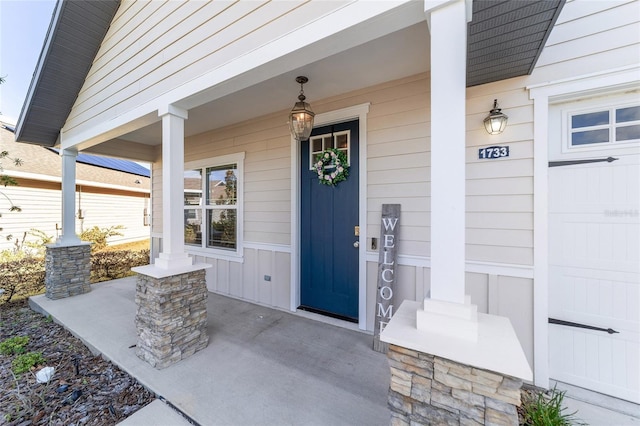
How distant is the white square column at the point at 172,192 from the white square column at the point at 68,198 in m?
3.24

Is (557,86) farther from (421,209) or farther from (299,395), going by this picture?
(299,395)

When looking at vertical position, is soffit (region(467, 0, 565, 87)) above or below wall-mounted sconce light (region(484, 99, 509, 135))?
above

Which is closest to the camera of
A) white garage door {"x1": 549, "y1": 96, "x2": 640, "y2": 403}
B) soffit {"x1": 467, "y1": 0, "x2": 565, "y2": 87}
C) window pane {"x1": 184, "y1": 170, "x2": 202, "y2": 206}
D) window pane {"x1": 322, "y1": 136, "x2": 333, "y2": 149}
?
soffit {"x1": 467, "y1": 0, "x2": 565, "y2": 87}

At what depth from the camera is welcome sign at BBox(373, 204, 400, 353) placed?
2.62 m

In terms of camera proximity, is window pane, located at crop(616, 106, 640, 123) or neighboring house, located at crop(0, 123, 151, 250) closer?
window pane, located at crop(616, 106, 640, 123)

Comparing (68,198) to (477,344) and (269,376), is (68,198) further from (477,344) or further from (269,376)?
(477,344)

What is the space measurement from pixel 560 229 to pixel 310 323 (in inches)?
105

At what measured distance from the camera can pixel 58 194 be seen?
7902 millimetres

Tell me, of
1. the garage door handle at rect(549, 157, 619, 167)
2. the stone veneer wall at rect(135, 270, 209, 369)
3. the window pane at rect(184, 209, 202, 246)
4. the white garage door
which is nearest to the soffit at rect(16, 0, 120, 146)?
the window pane at rect(184, 209, 202, 246)

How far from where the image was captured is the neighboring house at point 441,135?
1.51 metres

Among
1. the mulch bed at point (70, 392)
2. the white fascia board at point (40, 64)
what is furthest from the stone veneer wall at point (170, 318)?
the white fascia board at point (40, 64)

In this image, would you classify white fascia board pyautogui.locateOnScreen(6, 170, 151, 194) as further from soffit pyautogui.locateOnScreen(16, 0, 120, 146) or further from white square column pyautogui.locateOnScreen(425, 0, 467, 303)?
white square column pyautogui.locateOnScreen(425, 0, 467, 303)

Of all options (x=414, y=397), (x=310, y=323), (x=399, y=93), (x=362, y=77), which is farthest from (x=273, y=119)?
(x=414, y=397)

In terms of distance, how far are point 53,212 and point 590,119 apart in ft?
38.5
